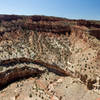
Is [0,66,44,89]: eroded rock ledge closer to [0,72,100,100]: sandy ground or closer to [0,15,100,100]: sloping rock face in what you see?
[0,15,100,100]: sloping rock face

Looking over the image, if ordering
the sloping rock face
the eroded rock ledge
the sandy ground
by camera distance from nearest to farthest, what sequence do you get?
the sandy ground
the eroded rock ledge
the sloping rock face

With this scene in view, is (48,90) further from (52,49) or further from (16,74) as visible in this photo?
(52,49)

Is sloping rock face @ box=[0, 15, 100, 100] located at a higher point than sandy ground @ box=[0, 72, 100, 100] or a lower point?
higher

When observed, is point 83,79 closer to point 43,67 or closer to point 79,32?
point 43,67

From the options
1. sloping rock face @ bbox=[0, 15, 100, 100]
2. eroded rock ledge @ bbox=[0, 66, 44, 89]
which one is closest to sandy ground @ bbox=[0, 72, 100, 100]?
sloping rock face @ bbox=[0, 15, 100, 100]

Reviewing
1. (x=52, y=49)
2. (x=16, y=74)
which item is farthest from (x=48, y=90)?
(x=52, y=49)

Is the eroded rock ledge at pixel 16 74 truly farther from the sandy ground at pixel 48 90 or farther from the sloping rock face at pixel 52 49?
the sandy ground at pixel 48 90

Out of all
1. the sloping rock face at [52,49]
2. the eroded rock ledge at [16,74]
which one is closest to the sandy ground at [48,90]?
the sloping rock face at [52,49]

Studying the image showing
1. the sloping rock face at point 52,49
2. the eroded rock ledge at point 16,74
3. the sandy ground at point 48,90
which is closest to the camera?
the sandy ground at point 48,90

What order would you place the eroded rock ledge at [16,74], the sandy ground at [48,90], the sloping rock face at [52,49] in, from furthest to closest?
the sloping rock face at [52,49]
the eroded rock ledge at [16,74]
the sandy ground at [48,90]
